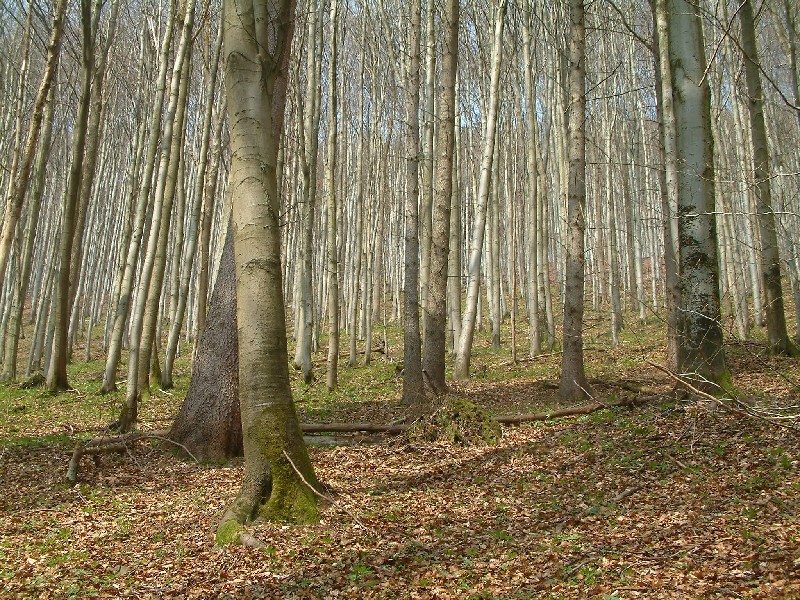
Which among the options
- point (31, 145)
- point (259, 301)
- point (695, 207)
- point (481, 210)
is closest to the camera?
point (259, 301)

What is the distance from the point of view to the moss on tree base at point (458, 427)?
24.4ft

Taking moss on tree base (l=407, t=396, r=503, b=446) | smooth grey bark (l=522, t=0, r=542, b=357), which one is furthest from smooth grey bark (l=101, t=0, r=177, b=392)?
smooth grey bark (l=522, t=0, r=542, b=357)

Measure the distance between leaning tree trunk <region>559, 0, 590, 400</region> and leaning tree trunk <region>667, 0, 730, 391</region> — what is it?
96.3 inches

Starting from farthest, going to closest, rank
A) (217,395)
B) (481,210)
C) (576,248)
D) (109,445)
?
1. (481,210)
2. (576,248)
3. (217,395)
4. (109,445)

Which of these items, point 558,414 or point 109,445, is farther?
point 558,414

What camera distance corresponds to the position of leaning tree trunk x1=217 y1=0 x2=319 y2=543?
462 cm

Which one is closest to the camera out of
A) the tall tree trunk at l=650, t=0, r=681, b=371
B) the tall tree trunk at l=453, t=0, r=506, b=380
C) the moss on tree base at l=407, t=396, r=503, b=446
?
the moss on tree base at l=407, t=396, r=503, b=446

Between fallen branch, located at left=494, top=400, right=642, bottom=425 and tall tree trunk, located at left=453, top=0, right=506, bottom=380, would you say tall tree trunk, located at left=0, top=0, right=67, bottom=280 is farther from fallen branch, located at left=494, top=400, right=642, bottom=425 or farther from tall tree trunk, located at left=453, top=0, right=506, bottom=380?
tall tree trunk, located at left=453, top=0, right=506, bottom=380

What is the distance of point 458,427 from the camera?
24.8 feet

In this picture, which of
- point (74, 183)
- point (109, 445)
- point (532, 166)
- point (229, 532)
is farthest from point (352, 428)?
point (532, 166)

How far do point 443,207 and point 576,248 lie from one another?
7.51ft

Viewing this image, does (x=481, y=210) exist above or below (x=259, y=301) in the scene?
above

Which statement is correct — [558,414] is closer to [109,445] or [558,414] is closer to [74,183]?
[109,445]

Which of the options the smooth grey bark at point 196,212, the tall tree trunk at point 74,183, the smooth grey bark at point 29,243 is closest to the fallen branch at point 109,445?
the tall tree trunk at point 74,183
